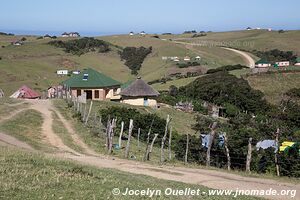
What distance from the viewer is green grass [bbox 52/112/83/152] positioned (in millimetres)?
23800

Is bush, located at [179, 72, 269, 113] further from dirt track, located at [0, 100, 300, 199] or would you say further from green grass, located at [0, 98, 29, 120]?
dirt track, located at [0, 100, 300, 199]

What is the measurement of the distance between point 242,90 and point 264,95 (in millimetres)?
6973

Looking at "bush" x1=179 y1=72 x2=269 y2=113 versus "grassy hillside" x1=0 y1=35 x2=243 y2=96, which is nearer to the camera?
"bush" x1=179 y1=72 x2=269 y2=113

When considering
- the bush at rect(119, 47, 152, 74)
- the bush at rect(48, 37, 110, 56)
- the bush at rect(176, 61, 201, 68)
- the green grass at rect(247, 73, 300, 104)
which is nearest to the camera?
the green grass at rect(247, 73, 300, 104)

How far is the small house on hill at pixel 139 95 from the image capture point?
4656 centimetres

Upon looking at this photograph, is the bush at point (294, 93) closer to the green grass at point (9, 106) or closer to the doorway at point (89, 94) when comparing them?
the doorway at point (89, 94)

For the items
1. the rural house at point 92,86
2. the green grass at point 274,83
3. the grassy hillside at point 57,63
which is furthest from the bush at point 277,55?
the rural house at point 92,86

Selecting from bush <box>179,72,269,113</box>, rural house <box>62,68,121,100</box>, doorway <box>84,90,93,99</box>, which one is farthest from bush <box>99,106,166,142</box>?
bush <box>179,72,269,113</box>

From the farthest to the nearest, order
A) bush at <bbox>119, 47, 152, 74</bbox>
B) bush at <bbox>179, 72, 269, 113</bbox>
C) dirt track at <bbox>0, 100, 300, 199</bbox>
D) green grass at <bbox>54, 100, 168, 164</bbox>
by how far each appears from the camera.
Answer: bush at <bbox>119, 47, 152, 74</bbox> < bush at <bbox>179, 72, 269, 113</bbox> < green grass at <bbox>54, 100, 168, 164</bbox> < dirt track at <bbox>0, 100, 300, 199</bbox>

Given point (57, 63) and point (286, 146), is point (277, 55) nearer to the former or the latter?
point (57, 63)

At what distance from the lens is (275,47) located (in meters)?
133

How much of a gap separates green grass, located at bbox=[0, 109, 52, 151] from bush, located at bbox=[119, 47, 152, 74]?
72351 mm

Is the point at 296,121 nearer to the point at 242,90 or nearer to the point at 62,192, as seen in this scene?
the point at 242,90

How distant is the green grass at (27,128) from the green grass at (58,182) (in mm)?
8243
